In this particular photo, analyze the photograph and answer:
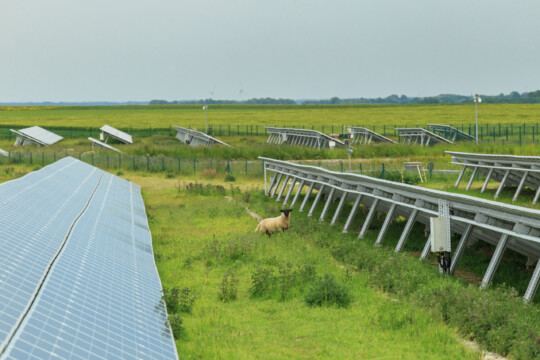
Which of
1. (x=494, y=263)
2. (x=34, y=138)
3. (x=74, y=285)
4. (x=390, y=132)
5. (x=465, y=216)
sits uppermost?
(x=465, y=216)

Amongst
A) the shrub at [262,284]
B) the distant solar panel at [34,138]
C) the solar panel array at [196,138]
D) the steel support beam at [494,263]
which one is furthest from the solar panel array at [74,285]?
the distant solar panel at [34,138]

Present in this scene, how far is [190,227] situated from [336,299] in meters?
12.9

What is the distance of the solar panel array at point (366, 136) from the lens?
76.2 metres

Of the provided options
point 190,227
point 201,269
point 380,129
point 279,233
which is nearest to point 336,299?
point 201,269

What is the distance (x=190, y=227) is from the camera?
Result: 2591 centimetres

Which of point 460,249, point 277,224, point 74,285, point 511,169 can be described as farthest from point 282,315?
point 511,169

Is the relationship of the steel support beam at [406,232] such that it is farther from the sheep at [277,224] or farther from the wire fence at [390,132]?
the wire fence at [390,132]

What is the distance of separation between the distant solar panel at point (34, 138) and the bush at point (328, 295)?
224 ft

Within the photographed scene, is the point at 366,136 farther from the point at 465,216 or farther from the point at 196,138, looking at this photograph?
the point at 465,216

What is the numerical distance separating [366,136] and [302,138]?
25.8ft

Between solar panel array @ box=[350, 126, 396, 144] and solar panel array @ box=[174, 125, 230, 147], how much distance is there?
16594mm

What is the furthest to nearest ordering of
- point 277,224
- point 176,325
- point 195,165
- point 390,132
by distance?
point 390,132
point 195,165
point 277,224
point 176,325

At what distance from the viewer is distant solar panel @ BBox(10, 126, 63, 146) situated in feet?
251

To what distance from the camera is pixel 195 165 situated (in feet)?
168
